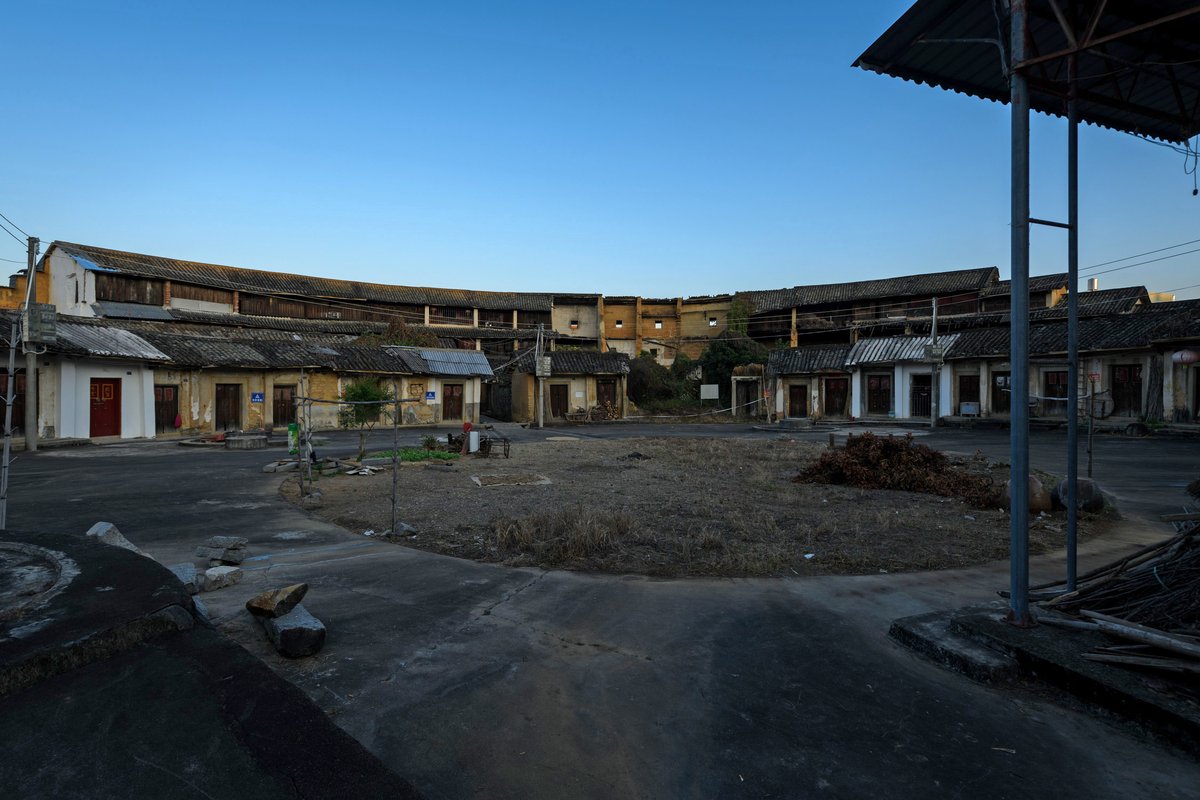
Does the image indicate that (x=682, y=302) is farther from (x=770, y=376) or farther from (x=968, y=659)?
(x=968, y=659)

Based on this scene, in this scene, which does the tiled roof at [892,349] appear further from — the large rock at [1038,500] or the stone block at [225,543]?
the stone block at [225,543]

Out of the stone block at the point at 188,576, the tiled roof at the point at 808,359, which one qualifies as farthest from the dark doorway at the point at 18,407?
the tiled roof at the point at 808,359

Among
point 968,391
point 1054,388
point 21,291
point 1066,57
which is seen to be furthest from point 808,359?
point 21,291

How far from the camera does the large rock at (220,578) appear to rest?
4.85 meters

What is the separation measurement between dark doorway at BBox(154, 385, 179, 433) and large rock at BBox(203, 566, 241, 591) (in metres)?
21.3

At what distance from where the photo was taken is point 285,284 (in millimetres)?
38438

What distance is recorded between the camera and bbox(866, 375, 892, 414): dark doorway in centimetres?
3116

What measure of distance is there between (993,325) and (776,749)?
37.3 metres

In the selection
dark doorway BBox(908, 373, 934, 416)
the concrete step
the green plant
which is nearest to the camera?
the concrete step

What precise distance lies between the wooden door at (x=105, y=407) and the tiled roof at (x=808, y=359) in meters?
29.0

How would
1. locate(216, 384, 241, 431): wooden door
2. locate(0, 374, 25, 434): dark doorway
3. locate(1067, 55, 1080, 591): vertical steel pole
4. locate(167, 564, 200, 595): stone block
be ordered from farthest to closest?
1. locate(216, 384, 241, 431): wooden door
2. locate(0, 374, 25, 434): dark doorway
3. locate(167, 564, 200, 595): stone block
4. locate(1067, 55, 1080, 591): vertical steel pole

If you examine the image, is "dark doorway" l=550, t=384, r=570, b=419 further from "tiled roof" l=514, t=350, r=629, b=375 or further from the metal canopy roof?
the metal canopy roof

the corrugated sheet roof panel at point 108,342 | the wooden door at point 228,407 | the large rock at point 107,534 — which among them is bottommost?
the large rock at point 107,534

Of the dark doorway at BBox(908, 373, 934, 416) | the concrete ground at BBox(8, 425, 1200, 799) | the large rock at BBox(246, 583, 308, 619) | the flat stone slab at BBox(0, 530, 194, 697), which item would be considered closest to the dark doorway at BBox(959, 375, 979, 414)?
the dark doorway at BBox(908, 373, 934, 416)
